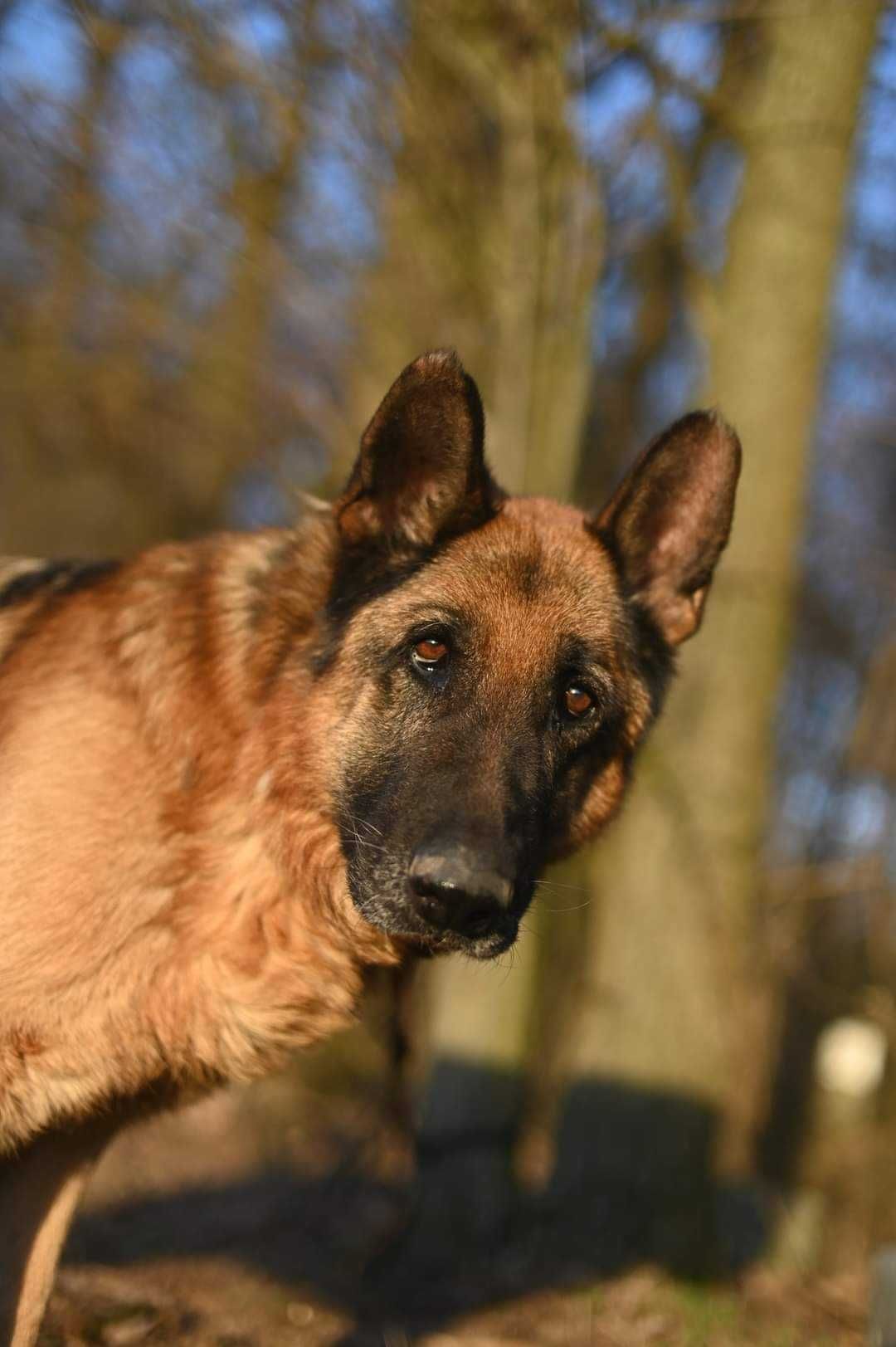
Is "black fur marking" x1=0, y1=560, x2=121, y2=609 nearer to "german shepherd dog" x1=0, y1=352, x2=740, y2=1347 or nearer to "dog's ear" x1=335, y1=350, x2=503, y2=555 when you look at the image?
"german shepherd dog" x1=0, y1=352, x2=740, y2=1347

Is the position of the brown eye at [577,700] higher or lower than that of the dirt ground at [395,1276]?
higher

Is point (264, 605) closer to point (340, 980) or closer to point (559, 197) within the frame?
point (340, 980)

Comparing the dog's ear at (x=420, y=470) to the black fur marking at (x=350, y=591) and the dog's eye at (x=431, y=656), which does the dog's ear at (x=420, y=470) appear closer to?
the black fur marking at (x=350, y=591)

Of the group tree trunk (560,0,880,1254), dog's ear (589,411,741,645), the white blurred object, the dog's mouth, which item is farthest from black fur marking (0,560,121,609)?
the white blurred object

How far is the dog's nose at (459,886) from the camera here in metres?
2.91

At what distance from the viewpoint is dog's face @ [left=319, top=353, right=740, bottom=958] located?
3143 mm

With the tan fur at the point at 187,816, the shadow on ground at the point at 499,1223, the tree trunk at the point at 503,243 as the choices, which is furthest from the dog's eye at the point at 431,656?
the shadow on ground at the point at 499,1223

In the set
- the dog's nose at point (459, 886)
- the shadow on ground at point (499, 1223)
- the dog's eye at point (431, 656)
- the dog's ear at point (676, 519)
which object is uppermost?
the dog's ear at point (676, 519)

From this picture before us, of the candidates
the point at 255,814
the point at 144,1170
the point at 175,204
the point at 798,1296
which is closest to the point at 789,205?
the point at 175,204

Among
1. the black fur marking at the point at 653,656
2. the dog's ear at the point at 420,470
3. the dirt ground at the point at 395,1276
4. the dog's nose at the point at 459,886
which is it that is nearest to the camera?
the dog's nose at the point at 459,886

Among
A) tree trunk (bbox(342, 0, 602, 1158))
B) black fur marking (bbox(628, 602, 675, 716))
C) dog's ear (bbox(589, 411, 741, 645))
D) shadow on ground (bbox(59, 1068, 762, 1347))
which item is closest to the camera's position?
dog's ear (bbox(589, 411, 741, 645))

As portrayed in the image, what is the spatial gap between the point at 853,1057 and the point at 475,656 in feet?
21.7

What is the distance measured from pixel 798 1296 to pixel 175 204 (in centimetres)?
658

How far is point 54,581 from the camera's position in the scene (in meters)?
3.95
